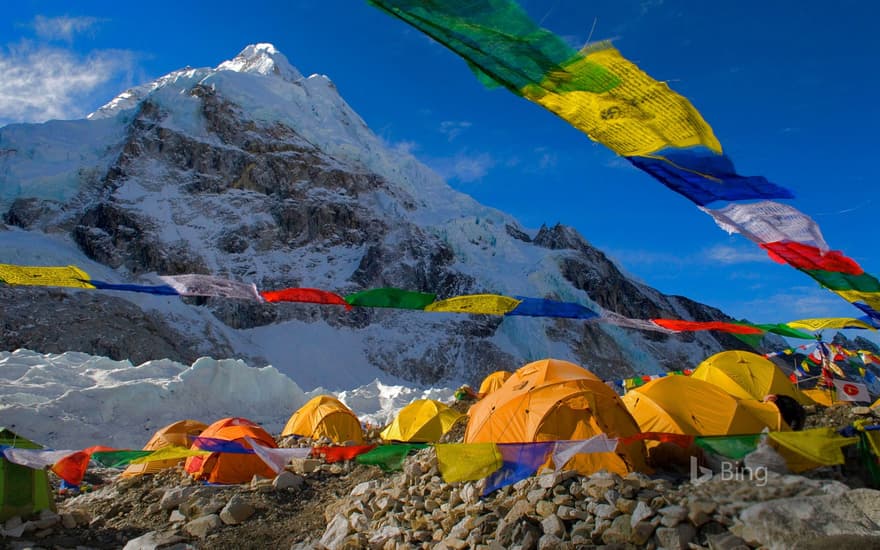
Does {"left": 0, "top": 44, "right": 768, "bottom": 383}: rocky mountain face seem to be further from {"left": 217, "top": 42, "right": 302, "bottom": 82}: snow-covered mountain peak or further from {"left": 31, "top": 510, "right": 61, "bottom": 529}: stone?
{"left": 31, "top": 510, "right": 61, "bottom": 529}: stone

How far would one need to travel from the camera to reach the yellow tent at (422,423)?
50.5 feet

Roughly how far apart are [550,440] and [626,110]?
3990 millimetres

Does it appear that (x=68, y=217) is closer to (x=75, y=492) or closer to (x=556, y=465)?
(x=75, y=492)

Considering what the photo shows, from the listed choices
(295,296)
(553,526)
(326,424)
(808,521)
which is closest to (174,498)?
(295,296)

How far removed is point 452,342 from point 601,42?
56644 millimetres

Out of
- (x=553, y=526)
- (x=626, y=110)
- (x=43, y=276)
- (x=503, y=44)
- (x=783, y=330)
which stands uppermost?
(x=503, y=44)

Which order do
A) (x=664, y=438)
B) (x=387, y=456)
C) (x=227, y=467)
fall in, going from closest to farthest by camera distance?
(x=664, y=438) → (x=387, y=456) → (x=227, y=467)

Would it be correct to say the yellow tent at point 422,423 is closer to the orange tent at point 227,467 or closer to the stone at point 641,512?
the orange tent at point 227,467

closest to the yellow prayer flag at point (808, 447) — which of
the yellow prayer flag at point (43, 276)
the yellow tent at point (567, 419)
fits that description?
the yellow tent at point (567, 419)

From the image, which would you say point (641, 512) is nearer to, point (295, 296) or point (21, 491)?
point (295, 296)

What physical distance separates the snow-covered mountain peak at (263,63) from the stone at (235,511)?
3890 inches

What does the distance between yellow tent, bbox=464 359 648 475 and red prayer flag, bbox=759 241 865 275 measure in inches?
98.8

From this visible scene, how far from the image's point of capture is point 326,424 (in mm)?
15586

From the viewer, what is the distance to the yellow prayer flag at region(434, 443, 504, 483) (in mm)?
5125
